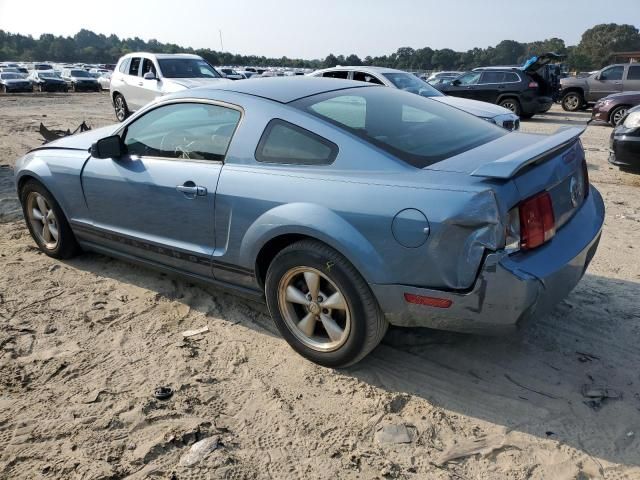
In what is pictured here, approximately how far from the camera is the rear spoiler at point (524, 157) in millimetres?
2387

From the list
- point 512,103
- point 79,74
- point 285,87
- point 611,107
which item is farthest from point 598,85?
point 79,74

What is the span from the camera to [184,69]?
11531 mm

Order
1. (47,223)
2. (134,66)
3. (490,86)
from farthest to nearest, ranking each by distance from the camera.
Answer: (490,86), (134,66), (47,223)

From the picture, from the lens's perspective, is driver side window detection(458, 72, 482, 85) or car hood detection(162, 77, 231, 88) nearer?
car hood detection(162, 77, 231, 88)

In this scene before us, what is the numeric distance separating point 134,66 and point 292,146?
10832mm

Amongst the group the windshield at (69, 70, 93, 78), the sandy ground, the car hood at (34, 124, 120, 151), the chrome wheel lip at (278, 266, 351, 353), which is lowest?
the sandy ground

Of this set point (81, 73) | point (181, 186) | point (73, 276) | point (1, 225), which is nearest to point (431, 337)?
point (181, 186)

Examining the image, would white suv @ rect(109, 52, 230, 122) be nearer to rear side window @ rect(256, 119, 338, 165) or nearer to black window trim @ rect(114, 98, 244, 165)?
black window trim @ rect(114, 98, 244, 165)

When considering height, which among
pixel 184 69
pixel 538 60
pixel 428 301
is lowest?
pixel 428 301

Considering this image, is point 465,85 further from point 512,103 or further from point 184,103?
point 184,103

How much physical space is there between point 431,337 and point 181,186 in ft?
6.03

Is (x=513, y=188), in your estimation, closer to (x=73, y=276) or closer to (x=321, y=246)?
(x=321, y=246)

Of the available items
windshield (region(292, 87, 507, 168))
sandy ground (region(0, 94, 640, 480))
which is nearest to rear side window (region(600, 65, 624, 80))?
sandy ground (region(0, 94, 640, 480))

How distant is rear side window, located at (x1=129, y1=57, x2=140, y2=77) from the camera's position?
1224 cm
